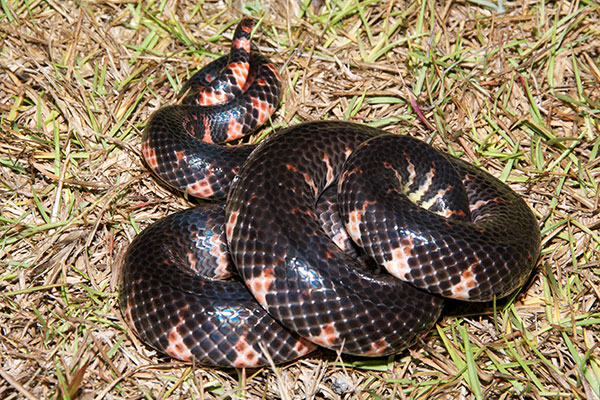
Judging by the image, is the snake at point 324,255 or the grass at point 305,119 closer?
the snake at point 324,255

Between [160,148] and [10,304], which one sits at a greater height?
[160,148]

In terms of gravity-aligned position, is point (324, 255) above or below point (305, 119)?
above

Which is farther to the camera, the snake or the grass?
the grass

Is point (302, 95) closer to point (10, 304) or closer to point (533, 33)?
point (533, 33)

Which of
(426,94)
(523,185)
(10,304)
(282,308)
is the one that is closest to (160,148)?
(10,304)

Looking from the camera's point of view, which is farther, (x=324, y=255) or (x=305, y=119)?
(x=305, y=119)
